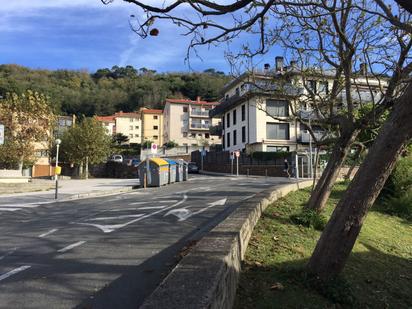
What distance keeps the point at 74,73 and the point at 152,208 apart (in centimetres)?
12205

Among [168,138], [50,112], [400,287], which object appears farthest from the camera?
[168,138]

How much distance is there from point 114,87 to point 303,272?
125 meters

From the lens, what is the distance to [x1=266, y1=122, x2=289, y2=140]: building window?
49438 millimetres

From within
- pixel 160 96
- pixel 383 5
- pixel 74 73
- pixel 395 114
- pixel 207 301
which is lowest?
pixel 207 301

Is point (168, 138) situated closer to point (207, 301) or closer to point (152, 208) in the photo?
point (152, 208)

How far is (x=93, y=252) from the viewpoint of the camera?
25.0 feet

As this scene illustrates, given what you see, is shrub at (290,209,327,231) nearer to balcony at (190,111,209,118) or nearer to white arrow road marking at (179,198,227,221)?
white arrow road marking at (179,198,227,221)

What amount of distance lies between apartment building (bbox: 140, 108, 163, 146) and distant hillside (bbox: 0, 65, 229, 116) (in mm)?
12219

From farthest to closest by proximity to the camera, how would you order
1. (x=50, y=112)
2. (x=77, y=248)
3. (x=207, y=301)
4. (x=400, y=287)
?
(x=50, y=112) → (x=77, y=248) → (x=400, y=287) → (x=207, y=301)

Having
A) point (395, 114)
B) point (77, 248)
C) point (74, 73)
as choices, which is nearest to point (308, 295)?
point (395, 114)

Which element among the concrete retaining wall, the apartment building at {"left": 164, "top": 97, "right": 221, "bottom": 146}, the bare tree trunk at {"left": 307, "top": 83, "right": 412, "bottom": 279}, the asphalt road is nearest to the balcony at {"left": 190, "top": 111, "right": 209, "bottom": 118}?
the apartment building at {"left": 164, "top": 97, "right": 221, "bottom": 146}

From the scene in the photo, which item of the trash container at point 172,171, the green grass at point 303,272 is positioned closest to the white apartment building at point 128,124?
the trash container at point 172,171

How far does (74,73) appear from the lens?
421ft

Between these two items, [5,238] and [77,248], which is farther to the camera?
[5,238]
